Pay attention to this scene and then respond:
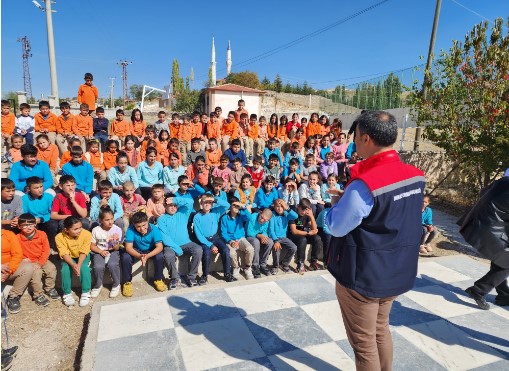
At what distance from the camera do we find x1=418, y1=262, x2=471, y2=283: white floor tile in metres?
4.55

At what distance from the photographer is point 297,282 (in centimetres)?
431

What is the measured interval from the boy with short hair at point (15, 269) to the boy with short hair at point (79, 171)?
5.57 feet

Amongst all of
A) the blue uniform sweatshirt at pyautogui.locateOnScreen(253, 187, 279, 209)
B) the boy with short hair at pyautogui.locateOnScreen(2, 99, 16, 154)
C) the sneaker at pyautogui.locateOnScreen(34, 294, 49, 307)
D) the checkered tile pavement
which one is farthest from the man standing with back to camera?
the boy with short hair at pyautogui.locateOnScreen(2, 99, 16, 154)

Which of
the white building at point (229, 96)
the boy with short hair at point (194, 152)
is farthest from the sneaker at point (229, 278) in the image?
the white building at point (229, 96)

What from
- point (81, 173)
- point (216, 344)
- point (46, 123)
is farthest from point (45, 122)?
point (216, 344)

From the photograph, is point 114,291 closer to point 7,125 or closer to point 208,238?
point 208,238

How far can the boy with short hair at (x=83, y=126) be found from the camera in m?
7.45

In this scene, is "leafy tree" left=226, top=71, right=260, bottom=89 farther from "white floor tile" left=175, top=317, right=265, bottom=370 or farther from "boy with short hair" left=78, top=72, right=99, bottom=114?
"white floor tile" left=175, top=317, right=265, bottom=370

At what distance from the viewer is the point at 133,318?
11.3ft

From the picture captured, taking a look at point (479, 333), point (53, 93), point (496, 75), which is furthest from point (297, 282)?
point (53, 93)

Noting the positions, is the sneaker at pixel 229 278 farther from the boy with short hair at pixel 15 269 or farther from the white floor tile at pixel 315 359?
the boy with short hair at pixel 15 269

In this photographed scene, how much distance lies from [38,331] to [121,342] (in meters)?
1.14

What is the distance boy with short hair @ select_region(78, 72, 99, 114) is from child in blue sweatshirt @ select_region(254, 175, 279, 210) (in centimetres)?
548

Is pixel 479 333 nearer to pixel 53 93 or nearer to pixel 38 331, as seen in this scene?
pixel 38 331
